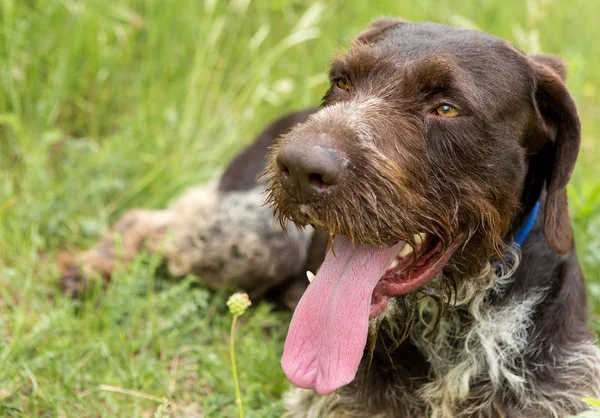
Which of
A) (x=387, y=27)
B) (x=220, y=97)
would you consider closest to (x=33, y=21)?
(x=220, y=97)

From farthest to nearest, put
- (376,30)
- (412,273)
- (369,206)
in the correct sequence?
1. (376,30)
2. (412,273)
3. (369,206)

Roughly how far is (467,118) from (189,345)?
6.99ft

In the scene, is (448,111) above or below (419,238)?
above

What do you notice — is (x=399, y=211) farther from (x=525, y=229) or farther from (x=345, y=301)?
(x=525, y=229)

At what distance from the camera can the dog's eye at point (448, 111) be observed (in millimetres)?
2910

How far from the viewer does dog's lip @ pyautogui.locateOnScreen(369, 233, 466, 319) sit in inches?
116

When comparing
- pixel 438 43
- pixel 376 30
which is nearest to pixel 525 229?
pixel 438 43

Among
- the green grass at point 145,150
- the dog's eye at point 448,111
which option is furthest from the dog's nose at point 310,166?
the green grass at point 145,150

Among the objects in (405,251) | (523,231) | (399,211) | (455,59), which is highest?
(455,59)

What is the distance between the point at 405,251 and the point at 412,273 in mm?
267

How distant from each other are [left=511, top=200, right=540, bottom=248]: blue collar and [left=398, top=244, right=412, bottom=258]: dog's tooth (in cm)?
41

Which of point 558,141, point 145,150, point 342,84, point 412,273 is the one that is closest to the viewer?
point 412,273

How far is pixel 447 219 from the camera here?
2.91m

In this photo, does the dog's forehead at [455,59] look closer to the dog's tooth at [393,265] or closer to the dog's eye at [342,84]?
the dog's eye at [342,84]
